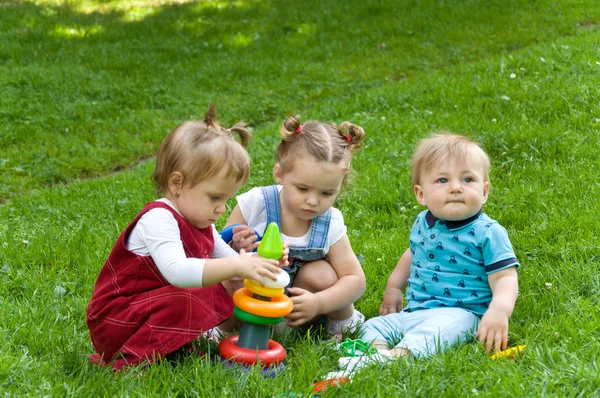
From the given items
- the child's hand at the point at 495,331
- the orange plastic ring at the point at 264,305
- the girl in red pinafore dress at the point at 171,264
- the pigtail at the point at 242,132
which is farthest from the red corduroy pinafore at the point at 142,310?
the child's hand at the point at 495,331

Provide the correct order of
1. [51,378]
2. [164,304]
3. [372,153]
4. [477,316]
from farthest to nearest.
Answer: [372,153], [477,316], [164,304], [51,378]

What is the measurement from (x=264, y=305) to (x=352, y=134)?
3.60 ft

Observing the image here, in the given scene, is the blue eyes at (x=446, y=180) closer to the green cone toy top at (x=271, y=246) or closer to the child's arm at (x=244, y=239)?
the child's arm at (x=244, y=239)

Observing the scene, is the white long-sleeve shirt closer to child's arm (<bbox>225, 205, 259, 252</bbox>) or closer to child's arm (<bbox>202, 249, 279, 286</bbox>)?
child's arm (<bbox>202, 249, 279, 286</bbox>)

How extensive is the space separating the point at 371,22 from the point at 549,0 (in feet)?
10.7

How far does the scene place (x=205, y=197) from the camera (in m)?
3.00

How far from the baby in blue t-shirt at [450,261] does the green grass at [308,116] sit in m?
0.23

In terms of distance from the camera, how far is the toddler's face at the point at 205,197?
9.84ft

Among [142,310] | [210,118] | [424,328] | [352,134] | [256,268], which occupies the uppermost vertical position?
[210,118]

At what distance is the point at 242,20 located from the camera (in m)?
12.9

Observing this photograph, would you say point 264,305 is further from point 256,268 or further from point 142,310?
point 142,310

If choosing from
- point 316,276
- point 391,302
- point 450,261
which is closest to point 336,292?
point 316,276

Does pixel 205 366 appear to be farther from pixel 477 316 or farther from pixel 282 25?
pixel 282 25

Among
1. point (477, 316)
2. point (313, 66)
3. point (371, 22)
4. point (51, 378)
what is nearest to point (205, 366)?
point (51, 378)
